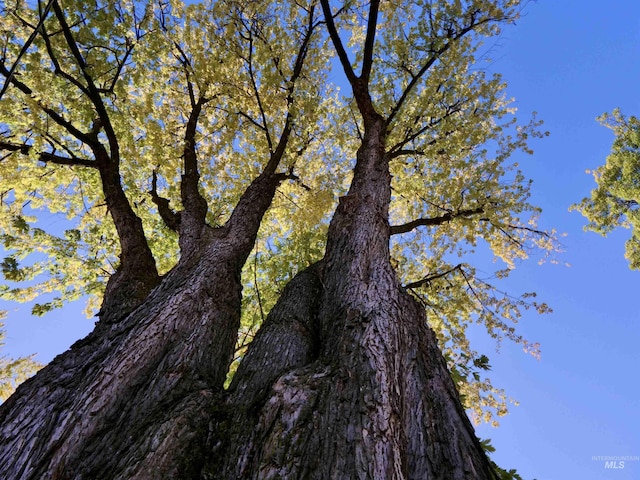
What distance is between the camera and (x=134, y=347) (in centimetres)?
281

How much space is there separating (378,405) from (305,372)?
549 mm

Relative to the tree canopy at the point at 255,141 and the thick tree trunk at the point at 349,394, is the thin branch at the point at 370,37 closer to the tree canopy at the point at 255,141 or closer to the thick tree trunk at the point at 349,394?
the tree canopy at the point at 255,141

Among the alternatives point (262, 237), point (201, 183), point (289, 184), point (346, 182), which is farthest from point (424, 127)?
point (201, 183)

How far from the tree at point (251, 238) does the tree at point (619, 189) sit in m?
9.91

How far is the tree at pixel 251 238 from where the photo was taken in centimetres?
211

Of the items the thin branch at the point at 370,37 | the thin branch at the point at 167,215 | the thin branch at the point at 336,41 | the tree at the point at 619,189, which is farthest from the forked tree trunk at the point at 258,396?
the tree at the point at 619,189

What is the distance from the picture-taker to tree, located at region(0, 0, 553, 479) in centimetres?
211

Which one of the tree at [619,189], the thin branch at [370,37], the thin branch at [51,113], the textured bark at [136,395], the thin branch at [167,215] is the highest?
the tree at [619,189]

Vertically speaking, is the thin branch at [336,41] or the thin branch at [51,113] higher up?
the thin branch at [336,41]

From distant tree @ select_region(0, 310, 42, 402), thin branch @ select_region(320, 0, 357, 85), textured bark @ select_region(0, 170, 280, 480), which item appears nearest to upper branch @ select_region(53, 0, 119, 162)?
textured bark @ select_region(0, 170, 280, 480)

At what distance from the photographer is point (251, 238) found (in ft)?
16.1

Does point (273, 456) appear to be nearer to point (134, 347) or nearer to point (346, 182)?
point (134, 347)

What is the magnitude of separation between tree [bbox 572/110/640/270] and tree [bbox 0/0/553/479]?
390 inches

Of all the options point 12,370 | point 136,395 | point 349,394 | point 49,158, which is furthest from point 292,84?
point 12,370
